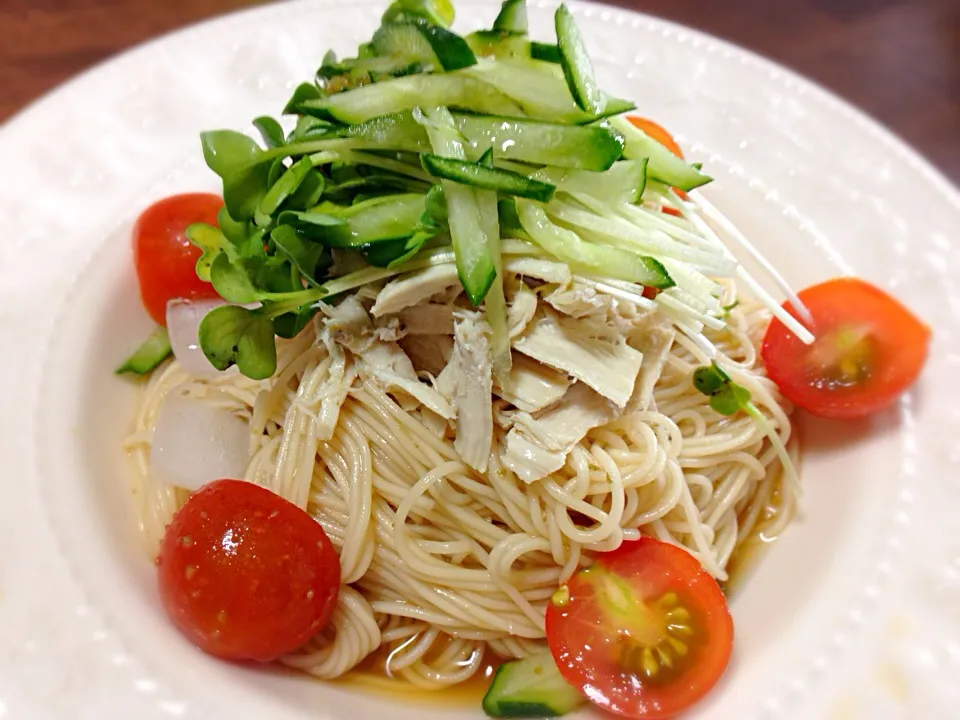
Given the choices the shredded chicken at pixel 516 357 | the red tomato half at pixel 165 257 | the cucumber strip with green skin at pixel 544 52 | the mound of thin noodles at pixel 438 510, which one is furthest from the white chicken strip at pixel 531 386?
the red tomato half at pixel 165 257

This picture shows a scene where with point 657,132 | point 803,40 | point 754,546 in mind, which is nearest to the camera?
point 754,546

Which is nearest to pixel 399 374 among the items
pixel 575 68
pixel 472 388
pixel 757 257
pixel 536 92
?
pixel 472 388

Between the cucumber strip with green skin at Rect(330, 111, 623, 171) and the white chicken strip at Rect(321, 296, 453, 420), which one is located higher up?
the cucumber strip with green skin at Rect(330, 111, 623, 171)

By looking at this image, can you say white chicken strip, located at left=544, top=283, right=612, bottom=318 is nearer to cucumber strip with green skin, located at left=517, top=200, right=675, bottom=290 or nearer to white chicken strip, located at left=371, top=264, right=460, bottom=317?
cucumber strip with green skin, located at left=517, top=200, right=675, bottom=290

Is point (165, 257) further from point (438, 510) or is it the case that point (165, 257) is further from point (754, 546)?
point (754, 546)

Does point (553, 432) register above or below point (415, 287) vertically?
below

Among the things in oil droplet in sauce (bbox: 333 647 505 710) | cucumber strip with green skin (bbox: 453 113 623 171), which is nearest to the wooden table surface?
cucumber strip with green skin (bbox: 453 113 623 171)

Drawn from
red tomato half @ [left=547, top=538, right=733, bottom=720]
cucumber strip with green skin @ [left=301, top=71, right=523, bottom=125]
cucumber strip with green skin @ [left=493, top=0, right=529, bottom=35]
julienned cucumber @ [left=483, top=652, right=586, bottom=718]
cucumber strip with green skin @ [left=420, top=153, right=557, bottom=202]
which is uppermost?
cucumber strip with green skin @ [left=493, top=0, right=529, bottom=35]
